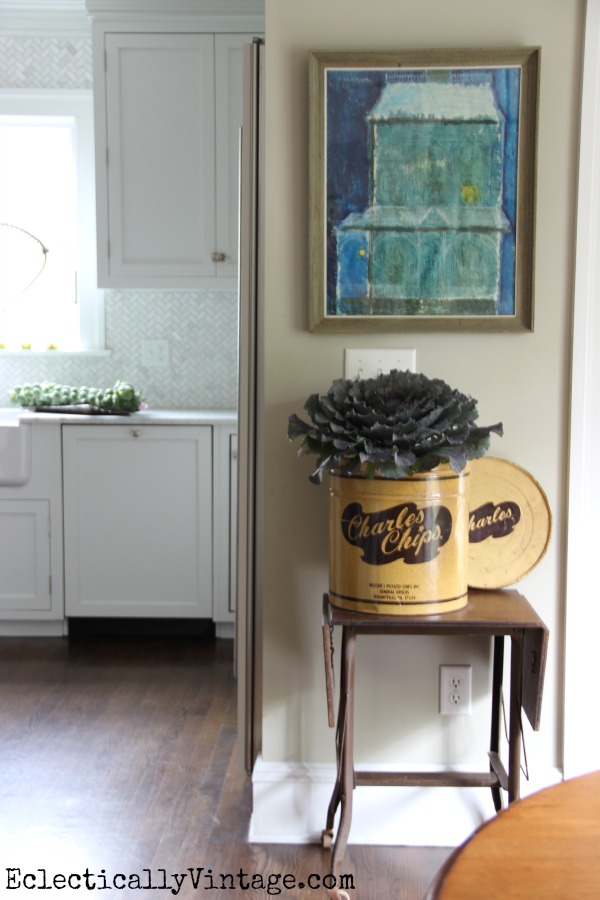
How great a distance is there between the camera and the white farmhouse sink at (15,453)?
359 centimetres

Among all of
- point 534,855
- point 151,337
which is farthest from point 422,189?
point 151,337

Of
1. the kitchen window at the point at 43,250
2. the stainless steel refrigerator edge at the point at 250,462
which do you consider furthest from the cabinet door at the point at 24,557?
the stainless steel refrigerator edge at the point at 250,462

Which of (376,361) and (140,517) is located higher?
(376,361)

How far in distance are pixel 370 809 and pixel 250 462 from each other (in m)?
0.85

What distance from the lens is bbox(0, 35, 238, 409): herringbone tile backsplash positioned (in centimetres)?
412

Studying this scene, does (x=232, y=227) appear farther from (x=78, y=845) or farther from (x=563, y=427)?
(x=78, y=845)

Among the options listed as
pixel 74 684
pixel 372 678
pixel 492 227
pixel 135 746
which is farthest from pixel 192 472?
pixel 492 227

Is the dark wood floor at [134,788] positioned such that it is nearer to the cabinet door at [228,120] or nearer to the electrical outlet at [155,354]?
the electrical outlet at [155,354]

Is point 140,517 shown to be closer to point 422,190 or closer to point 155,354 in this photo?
point 155,354

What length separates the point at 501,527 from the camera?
196 centimetres

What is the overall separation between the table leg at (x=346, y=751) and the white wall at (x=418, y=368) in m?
0.23

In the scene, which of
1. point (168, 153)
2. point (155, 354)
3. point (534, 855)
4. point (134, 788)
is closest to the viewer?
point (534, 855)

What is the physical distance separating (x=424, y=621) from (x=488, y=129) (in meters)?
1.05

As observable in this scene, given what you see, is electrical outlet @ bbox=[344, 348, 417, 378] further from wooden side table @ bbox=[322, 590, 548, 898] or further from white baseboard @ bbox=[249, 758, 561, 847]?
white baseboard @ bbox=[249, 758, 561, 847]
